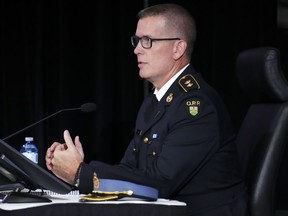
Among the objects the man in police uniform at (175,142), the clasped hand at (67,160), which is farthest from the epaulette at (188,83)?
the clasped hand at (67,160)

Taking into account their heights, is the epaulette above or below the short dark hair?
below

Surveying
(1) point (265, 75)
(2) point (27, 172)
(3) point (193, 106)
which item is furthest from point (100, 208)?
(1) point (265, 75)

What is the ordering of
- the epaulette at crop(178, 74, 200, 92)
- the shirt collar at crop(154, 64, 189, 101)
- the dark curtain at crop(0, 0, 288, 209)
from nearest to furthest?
1. the epaulette at crop(178, 74, 200, 92)
2. the shirt collar at crop(154, 64, 189, 101)
3. the dark curtain at crop(0, 0, 288, 209)

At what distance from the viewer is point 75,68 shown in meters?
4.03

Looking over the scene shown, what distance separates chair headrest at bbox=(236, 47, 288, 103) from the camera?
2.28 m

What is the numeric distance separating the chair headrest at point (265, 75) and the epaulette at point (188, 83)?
0.27 m

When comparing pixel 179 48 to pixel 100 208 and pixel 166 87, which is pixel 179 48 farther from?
pixel 100 208

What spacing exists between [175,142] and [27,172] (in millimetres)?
488

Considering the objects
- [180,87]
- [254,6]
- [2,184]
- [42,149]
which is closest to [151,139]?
[180,87]

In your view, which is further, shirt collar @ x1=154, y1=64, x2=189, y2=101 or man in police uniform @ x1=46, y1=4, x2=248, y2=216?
shirt collar @ x1=154, y1=64, x2=189, y2=101

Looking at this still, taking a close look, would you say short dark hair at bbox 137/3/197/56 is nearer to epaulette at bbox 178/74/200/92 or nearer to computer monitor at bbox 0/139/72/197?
epaulette at bbox 178/74/200/92

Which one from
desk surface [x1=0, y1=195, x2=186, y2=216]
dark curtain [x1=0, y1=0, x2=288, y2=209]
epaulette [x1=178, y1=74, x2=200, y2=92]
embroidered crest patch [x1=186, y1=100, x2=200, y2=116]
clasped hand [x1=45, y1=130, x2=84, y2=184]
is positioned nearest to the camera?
desk surface [x1=0, y1=195, x2=186, y2=216]

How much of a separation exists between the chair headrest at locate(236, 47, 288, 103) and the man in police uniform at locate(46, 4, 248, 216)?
0.77 feet

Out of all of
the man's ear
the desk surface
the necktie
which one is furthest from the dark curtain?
the desk surface
